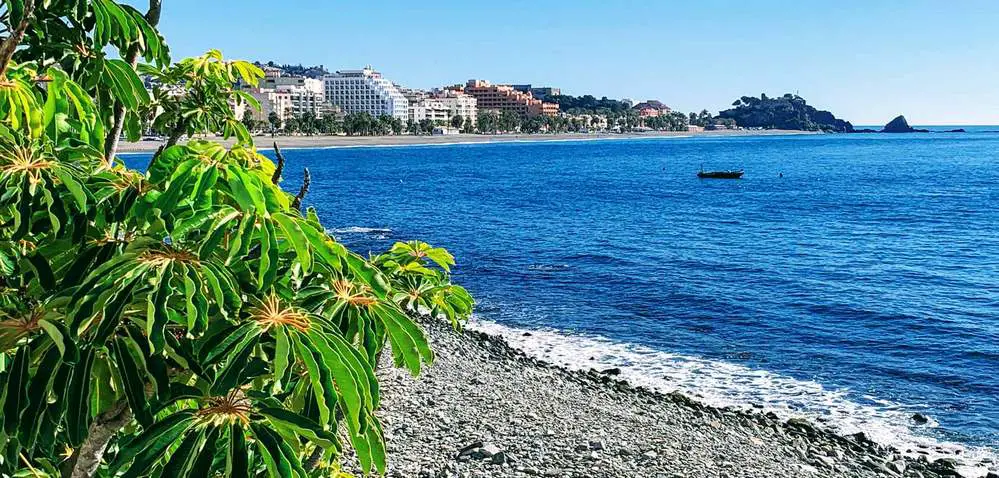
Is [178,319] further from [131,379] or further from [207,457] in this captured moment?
[207,457]

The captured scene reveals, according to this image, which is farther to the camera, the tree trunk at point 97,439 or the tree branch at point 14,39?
the tree trunk at point 97,439

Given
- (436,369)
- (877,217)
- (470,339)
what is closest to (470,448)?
(436,369)

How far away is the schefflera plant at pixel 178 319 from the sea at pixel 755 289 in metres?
15.4

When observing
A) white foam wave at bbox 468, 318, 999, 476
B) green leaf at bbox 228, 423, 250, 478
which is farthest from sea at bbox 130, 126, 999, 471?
green leaf at bbox 228, 423, 250, 478

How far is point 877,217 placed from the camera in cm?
5497

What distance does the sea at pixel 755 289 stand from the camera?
18.9 meters

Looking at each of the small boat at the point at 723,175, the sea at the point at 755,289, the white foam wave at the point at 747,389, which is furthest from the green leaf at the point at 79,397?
the small boat at the point at 723,175

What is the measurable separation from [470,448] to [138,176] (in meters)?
10.2

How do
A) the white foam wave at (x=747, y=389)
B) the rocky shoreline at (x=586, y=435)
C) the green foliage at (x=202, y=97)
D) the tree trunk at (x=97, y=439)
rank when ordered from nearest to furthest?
the tree trunk at (x=97, y=439)
the green foliage at (x=202, y=97)
the rocky shoreline at (x=586, y=435)
the white foam wave at (x=747, y=389)

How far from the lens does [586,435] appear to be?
13.7m

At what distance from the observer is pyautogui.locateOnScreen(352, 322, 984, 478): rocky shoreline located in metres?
12.2

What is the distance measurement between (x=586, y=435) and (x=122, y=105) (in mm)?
10762

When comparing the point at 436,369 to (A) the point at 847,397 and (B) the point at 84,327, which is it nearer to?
(A) the point at 847,397

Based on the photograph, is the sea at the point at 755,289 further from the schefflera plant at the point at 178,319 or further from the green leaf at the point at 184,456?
the green leaf at the point at 184,456
